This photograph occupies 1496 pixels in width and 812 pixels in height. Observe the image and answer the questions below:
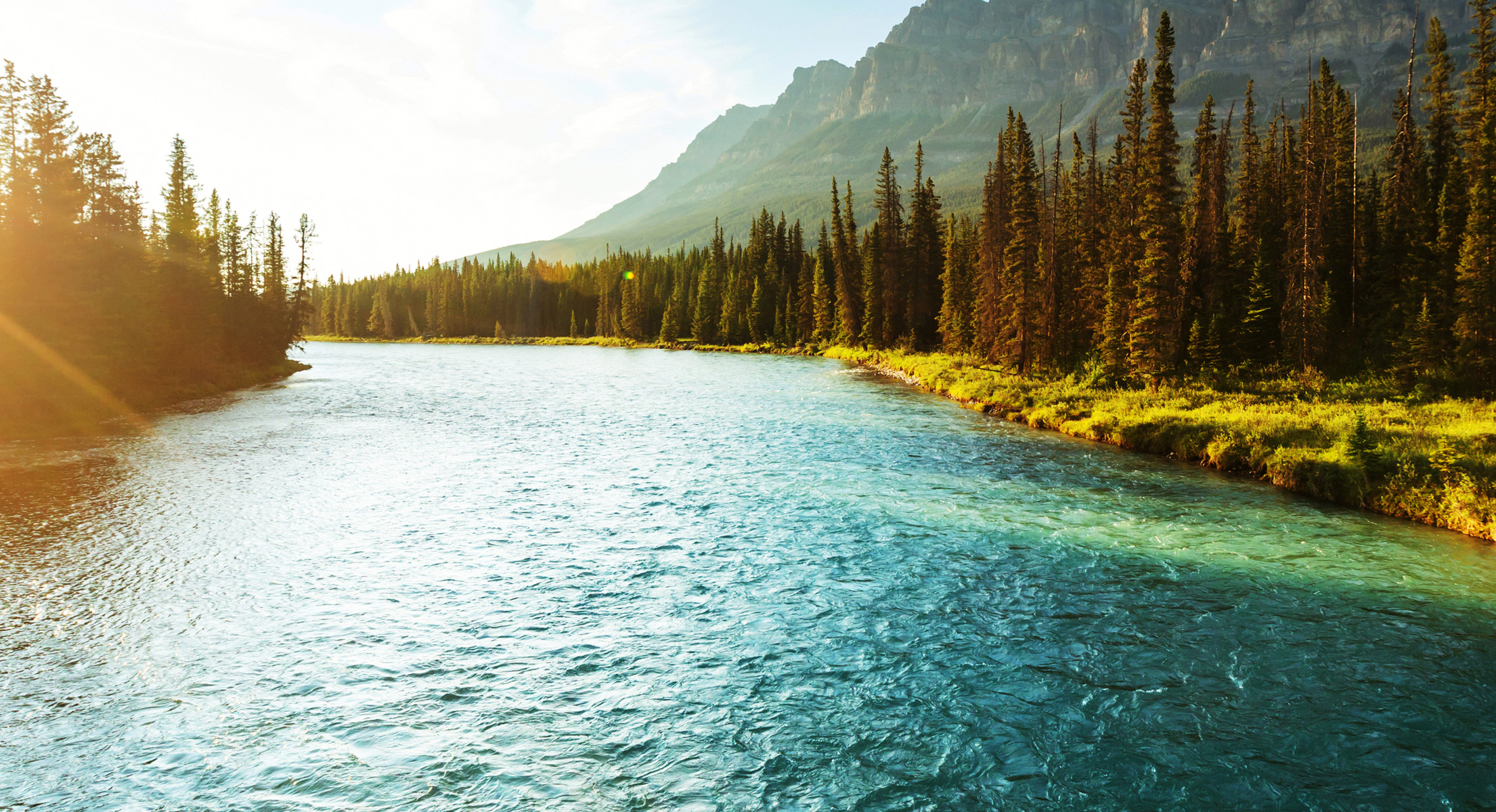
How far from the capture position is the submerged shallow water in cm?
855

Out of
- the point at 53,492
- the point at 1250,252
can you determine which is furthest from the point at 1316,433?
the point at 53,492

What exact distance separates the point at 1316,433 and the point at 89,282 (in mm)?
54374

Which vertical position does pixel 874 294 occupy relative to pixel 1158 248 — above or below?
above

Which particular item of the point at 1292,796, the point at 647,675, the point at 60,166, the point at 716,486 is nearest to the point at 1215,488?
the point at 716,486

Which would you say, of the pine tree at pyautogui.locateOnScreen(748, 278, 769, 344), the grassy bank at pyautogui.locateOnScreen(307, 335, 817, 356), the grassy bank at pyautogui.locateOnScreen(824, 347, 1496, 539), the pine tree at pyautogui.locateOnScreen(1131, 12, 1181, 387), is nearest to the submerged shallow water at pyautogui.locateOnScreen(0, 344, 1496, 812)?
the grassy bank at pyautogui.locateOnScreen(824, 347, 1496, 539)

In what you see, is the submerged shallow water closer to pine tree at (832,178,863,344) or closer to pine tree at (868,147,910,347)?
pine tree at (868,147,910,347)

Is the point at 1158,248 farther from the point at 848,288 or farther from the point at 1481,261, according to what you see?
the point at 848,288

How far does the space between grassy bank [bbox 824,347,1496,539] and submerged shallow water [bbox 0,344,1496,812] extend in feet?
3.67

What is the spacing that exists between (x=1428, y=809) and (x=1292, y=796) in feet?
4.15

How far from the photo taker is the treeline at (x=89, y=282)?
35.1 m

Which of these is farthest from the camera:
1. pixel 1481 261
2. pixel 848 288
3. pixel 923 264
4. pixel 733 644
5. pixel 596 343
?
pixel 596 343

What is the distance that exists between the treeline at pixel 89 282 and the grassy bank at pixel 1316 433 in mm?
46346

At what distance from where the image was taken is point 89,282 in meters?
38.4

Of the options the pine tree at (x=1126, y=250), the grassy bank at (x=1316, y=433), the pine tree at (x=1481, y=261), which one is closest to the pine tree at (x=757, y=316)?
the pine tree at (x=1126, y=250)
